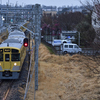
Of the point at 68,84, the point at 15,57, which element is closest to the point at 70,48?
the point at 68,84

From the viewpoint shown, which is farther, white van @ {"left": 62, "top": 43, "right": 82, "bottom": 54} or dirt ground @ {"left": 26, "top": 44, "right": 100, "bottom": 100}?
white van @ {"left": 62, "top": 43, "right": 82, "bottom": 54}

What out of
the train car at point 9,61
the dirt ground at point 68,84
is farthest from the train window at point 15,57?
the dirt ground at point 68,84

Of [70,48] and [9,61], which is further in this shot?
[70,48]

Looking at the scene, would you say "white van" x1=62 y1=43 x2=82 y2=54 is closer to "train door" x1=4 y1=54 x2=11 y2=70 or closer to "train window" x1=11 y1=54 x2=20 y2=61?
"train window" x1=11 y1=54 x2=20 y2=61

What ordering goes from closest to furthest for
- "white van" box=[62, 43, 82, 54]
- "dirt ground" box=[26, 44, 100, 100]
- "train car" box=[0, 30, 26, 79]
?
"dirt ground" box=[26, 44, 100, 100], "train car" box=[0, 30, 26, 79], "white van" box=[62, 43, 82, 54]

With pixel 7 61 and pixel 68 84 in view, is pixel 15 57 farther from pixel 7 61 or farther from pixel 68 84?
pixel 68 84

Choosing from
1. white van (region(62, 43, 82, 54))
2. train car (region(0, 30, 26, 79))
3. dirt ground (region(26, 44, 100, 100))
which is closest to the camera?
dirt ground (region(26, 44, 100, 100))

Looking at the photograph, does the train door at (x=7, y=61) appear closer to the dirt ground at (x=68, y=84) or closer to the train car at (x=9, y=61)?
the train car at (x=9, y=61)

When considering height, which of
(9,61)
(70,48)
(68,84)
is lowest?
(68,84)

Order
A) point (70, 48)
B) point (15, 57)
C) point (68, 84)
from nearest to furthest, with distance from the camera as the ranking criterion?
point (68, 84) < point (15, 57) < point (70, 48)

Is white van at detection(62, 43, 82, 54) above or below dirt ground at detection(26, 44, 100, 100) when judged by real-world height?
above

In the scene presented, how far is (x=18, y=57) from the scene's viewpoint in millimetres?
9211

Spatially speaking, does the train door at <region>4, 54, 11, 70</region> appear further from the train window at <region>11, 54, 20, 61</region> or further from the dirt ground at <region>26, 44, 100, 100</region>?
the dirt ground at <region>26, 44, 100, 100</region>

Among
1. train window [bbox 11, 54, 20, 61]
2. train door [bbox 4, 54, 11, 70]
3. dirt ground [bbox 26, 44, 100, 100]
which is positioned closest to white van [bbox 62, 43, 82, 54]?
dirt ground [bbox 26, 44, 100, 100]
